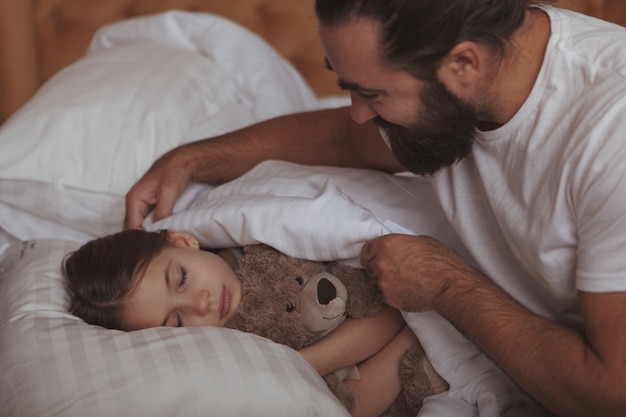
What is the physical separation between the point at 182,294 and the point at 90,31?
163 cm

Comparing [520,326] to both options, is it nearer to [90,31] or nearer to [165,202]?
[165,202]

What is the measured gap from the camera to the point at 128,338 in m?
1.38

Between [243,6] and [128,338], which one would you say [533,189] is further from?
[243,6]

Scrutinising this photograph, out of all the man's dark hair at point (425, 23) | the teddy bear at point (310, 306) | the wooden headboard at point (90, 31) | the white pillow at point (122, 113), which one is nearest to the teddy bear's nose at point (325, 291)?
the teddy bear at point (310, 306)

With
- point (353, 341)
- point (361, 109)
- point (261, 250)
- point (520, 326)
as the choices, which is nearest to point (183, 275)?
point (261, 250)

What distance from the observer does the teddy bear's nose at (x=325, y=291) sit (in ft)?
4.92

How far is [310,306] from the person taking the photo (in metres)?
1.51

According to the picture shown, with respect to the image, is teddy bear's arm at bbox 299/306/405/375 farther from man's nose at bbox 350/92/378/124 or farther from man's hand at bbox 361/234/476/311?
man's nose at bbox 350/92/378/124

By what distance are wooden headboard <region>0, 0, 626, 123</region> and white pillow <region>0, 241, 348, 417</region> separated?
1.54 metres

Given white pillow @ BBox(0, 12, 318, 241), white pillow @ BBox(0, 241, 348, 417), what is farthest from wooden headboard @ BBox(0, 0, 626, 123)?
white pillow @ BBox(0, 241, 348, 417)

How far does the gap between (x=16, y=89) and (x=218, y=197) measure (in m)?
1.34

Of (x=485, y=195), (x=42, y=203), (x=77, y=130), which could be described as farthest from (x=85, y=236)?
(x=485, y=195)

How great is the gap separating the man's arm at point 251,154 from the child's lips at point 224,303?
0.39 metres

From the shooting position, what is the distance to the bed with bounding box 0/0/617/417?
4.27 feet
